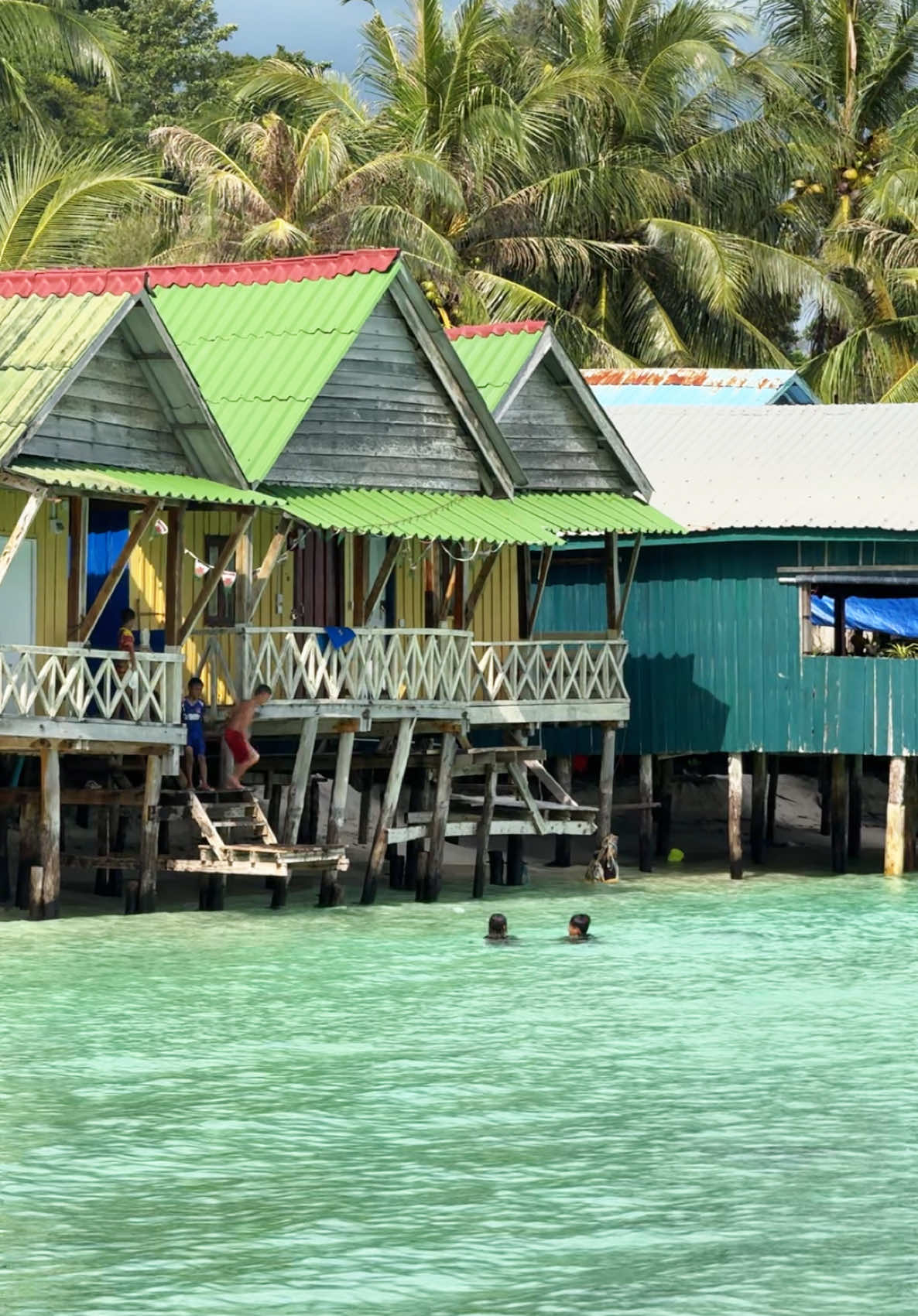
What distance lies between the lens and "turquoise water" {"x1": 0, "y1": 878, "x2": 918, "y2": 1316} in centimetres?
1359

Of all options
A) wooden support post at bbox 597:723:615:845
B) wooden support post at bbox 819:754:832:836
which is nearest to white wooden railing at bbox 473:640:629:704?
wooden support post at bbox 597:723:615:845

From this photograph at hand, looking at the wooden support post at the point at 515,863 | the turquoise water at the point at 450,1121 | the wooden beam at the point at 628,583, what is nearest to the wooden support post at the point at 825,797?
the wooden beam at the point at 628,583

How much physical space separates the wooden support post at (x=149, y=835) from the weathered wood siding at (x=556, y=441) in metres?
8.10

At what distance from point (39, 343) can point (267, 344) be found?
4317mm

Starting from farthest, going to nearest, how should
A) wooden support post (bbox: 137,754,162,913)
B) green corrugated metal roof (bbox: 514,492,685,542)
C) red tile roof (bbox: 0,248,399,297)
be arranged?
green corrugated metal roof (bbox: 514,492,685,542)
red tile roof (bbox: 0,248,399,297)
wooden support post (bbox: 137,754,162,913)

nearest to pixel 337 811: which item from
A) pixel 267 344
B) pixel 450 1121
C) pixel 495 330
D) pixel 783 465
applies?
pixel 267 344

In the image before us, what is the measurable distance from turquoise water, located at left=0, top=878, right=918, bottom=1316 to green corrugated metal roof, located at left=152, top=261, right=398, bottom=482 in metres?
5.74

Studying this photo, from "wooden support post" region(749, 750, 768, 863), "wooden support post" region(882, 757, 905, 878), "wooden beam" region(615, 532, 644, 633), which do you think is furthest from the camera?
"wooden support post" region(749, 750, 768, 863)

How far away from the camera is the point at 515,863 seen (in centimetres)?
3250

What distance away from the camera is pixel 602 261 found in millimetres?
46469

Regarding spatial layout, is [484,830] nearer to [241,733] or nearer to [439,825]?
[439,825]

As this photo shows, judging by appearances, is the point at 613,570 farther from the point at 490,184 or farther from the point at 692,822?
the point at 490,184

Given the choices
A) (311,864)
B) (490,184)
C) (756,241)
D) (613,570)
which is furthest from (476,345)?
(756,241)

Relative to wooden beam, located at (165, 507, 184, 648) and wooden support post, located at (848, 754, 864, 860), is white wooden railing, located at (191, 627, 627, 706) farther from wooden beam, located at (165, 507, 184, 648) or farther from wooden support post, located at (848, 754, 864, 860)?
wooden support post, located at (848, 754, 864, 860)
